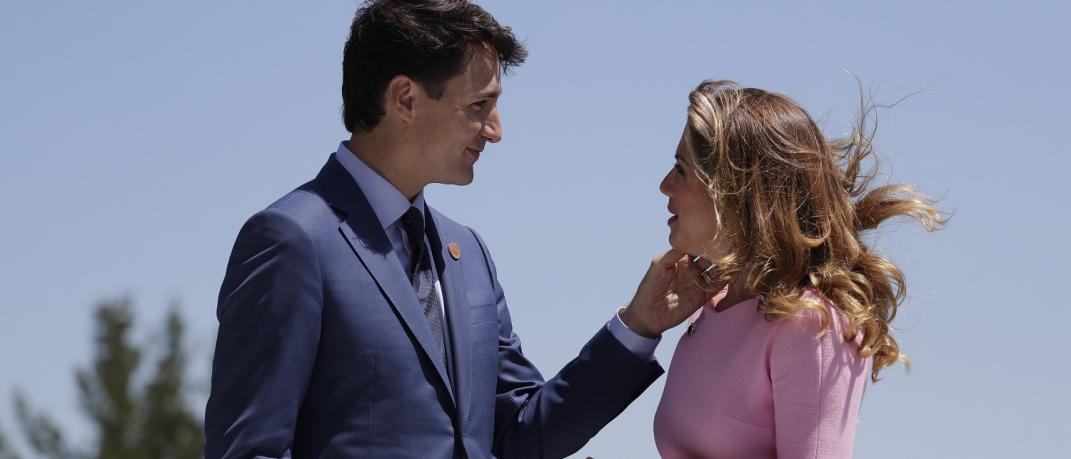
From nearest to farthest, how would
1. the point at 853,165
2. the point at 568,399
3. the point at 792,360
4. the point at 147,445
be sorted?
the point at 792,360 < the point at 853,165 < the point at 568,399 < the point at 147,445

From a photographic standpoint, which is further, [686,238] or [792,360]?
[686,238]

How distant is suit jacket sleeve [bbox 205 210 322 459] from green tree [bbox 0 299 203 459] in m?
27.4

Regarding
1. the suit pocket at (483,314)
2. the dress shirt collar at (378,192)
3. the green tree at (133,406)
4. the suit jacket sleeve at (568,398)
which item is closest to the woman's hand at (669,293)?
the suit jacket sleeve at (568,398)

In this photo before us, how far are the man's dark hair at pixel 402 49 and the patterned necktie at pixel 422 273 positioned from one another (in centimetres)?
28

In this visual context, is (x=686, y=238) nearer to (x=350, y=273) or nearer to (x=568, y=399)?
(x=568, y=399)

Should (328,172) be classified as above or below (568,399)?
above

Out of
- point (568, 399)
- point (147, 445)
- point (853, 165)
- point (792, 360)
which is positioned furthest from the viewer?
point (147, 445)

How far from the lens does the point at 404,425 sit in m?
3.81

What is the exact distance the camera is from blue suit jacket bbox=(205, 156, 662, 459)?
3.66 m

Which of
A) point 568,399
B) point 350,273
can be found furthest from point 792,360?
point 350,273

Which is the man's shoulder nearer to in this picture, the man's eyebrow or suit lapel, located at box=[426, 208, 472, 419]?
suit lapel, located at box=[426, 208, 472, 419]

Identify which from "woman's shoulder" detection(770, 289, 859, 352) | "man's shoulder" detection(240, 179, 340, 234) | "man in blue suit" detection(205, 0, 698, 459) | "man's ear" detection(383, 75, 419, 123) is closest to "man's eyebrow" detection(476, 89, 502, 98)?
"man in blue suit" detection(205, 0, 698, 459)

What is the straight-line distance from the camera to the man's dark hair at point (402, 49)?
405 centimetres

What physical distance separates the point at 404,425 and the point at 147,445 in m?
28.1
